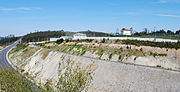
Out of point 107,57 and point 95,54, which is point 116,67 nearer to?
point 107,57

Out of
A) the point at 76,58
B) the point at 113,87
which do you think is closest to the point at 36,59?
the point at 76,58

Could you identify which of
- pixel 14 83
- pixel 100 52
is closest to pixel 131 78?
pixel 14 83

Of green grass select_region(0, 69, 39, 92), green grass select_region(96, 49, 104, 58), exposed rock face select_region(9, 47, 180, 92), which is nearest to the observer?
green grass select_region(0, 69, 39, 92)

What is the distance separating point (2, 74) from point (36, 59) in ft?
147

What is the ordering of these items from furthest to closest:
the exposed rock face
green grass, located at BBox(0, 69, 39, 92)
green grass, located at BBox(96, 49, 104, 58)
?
1. green grass, located at BBox(96, 49, 104, 58)
2. the exposed rock face
3. green grass, located at BBox(0, 69, 39, 92)

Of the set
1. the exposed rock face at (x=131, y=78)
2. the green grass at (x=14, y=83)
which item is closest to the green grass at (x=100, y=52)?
the exposed rock face at (x=131, y=78)

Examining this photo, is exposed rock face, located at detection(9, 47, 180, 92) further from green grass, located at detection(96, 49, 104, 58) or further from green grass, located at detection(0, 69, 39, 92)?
green grass, located at detection(96, 49, 104, 58)

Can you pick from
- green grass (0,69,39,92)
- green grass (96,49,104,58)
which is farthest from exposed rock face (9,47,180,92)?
green grass (96,49,104,58)

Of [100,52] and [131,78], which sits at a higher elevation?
[100,52]

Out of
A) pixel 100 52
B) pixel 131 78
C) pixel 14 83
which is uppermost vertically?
pixel 100 52

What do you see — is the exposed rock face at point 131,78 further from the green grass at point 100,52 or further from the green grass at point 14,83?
the green grass at point 100,52

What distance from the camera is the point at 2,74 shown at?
24.6 m

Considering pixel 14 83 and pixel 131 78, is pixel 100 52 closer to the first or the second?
pixel 131 78

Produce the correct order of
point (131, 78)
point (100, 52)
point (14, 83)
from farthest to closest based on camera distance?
point (100, 52) → point (131, 78) → point (14, 83)
